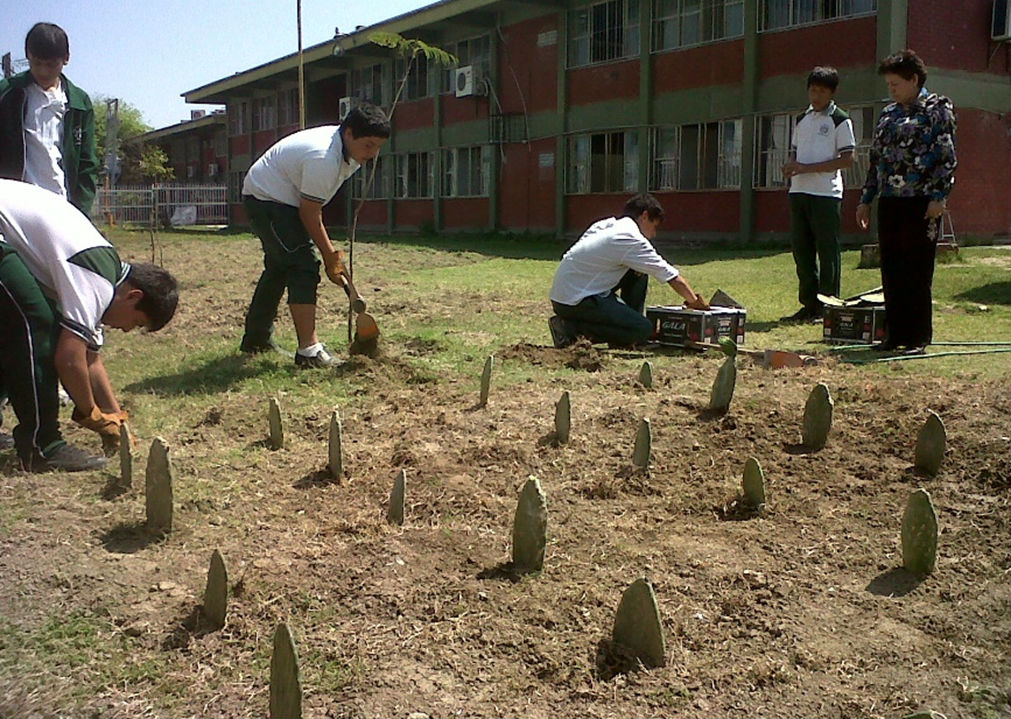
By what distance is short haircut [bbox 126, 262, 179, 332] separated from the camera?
4008 mm

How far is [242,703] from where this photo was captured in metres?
2.28

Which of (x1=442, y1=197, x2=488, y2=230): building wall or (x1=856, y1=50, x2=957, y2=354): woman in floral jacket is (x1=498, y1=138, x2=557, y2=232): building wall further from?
(x1=856, y1=50, x2=957, y2=354): woman in floral jacket

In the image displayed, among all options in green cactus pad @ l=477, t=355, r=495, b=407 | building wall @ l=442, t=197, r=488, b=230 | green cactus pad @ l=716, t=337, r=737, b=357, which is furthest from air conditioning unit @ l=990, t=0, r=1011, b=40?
green cactus pad @ l=477, t=355, r=495, b=407

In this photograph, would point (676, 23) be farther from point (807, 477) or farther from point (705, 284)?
point (807, 477)

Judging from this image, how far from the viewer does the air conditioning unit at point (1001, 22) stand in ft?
52.6

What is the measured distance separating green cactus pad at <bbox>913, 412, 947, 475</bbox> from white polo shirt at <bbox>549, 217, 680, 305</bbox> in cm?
288

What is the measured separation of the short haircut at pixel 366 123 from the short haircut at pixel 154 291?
6.36 ft

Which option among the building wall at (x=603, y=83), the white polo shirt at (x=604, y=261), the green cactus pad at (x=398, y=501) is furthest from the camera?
the building wall at (x=603, y=83)

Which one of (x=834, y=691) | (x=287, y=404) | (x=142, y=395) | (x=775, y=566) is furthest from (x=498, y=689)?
(x=142, y=395)

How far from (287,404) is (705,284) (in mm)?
7051

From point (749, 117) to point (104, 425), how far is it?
50.4ft

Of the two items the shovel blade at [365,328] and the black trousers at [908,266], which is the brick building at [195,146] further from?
the black trousers at [908,266]

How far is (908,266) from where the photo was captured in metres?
5.54

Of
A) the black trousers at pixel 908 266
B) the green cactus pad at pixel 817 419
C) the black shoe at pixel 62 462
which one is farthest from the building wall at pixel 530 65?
the black shoe at pixel 62 462
